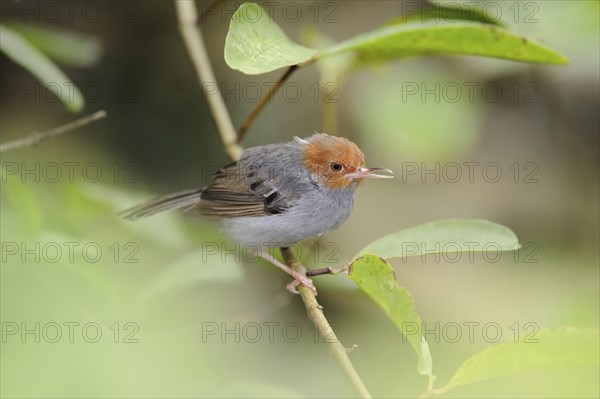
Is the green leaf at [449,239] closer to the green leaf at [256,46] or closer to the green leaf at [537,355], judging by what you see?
the green leaf at [537,355]

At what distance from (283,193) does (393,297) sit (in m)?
2.05

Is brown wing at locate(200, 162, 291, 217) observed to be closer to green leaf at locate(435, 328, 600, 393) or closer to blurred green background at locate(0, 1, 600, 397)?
blurred green background at locate(0, 1, 600, 397)

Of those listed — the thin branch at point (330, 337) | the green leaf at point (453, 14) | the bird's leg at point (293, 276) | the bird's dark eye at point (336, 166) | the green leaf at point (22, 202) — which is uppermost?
the green leaf at point (453, 14)

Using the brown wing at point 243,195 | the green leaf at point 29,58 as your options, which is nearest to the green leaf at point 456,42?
the green leaf at point 29,58

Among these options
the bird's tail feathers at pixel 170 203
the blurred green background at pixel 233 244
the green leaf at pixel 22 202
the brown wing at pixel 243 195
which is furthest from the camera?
the brown wing at pixel 243 195

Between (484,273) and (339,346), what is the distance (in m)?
3.46

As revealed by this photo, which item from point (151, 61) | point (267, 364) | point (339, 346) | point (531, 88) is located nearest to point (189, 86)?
point (151, 61)

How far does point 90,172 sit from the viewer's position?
452 cm

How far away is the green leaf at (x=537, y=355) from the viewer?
5.37ft

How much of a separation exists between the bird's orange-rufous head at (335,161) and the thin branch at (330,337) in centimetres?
54

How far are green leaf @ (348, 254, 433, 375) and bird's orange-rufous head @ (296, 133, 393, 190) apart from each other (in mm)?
1630

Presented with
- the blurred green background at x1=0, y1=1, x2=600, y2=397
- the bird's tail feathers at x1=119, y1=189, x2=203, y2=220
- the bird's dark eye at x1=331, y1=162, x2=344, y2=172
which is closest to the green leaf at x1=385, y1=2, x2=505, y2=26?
the blurred green background at x1=0, y1=1, x2=600, y2=397

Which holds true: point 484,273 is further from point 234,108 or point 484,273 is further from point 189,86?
point 189,86

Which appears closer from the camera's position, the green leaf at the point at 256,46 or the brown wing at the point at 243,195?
the green leaf at the point at 256,46
